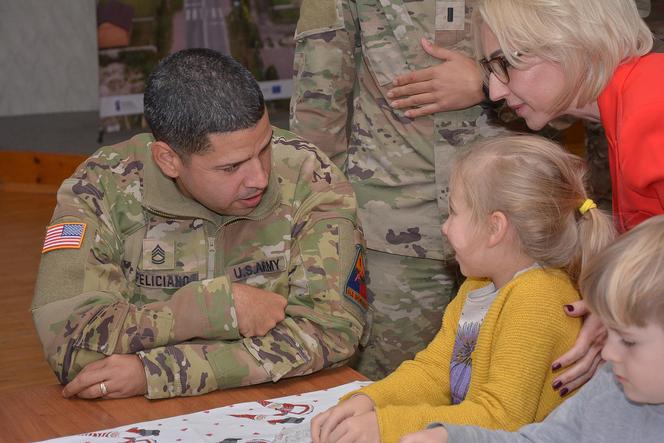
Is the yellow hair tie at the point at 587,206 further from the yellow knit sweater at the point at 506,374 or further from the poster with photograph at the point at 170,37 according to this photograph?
the poster with photograph at the point at 170,37

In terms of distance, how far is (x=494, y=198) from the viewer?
60.6 inches

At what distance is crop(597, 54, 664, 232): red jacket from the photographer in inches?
58.6

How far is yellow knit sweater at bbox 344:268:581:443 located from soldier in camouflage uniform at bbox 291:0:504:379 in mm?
761

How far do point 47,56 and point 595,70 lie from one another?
6975 mm

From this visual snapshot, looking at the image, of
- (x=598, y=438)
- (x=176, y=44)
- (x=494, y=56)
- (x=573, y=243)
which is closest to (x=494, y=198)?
(x=573, y=243)

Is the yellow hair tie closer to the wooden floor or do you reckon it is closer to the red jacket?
the red jacket

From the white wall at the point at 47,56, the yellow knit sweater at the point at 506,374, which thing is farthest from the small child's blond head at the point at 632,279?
the white wall at the point at 47,56

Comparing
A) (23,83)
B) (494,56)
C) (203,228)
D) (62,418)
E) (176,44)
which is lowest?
(23,83)

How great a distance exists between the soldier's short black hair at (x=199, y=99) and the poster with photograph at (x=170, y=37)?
465 cm

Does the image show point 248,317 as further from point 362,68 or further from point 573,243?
point 362,68

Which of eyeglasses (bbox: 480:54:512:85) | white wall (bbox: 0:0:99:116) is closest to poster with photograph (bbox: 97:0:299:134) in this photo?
white wall (bbox: 0:0:99:116)

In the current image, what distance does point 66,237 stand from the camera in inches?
74.1

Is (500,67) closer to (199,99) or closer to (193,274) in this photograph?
(199,99)

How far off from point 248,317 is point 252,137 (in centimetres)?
32
